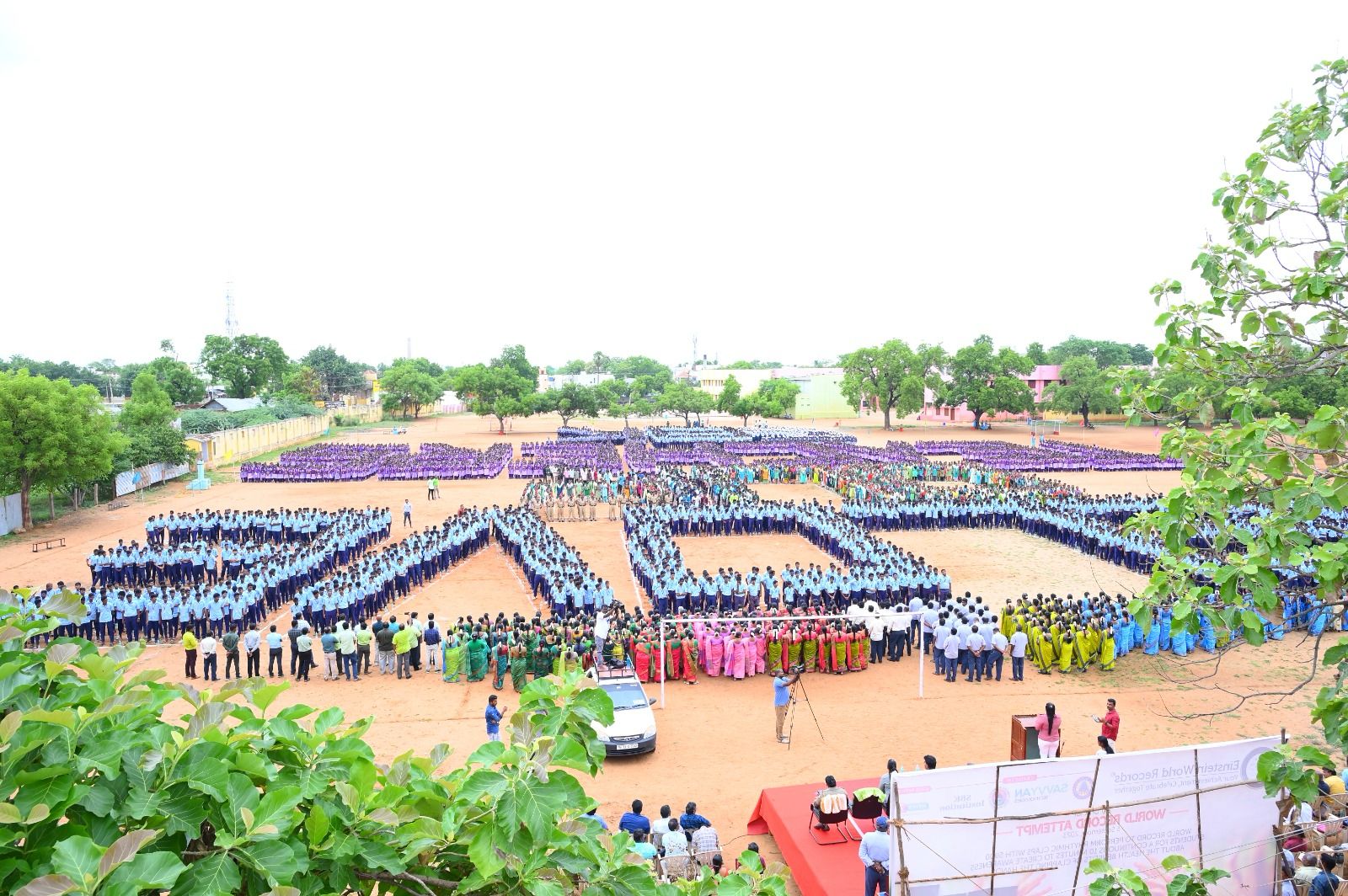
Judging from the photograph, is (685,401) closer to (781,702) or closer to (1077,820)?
(781,702)

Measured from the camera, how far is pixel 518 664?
480 inches

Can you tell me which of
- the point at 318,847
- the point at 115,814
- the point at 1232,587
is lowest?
the point at 318,847

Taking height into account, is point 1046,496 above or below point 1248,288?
below

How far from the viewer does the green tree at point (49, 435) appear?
22.3m

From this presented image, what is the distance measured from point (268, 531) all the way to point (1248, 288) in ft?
78.7

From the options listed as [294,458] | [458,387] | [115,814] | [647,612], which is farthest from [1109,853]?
[458,387]

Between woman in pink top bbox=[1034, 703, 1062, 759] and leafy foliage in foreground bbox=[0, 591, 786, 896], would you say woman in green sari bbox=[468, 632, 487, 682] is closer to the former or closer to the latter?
woman in pink top bbox=[1034, 703, 1062, 759]

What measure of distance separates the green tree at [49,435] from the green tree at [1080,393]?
199ft

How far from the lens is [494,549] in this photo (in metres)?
22.6

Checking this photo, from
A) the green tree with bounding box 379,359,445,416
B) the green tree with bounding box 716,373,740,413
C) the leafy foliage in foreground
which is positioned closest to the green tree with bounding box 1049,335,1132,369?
the green tree with bounding box 716,373,740,413

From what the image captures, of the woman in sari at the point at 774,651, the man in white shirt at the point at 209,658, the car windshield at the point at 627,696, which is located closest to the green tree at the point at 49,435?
the man in white shirt at the point at 209,658

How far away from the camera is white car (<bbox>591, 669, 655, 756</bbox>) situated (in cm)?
987

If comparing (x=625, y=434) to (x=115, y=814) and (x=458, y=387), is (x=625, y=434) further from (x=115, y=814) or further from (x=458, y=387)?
(x=115, y=814)

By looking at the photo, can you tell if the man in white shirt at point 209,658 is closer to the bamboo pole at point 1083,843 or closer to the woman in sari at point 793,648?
the woman in sari at point 793,648
